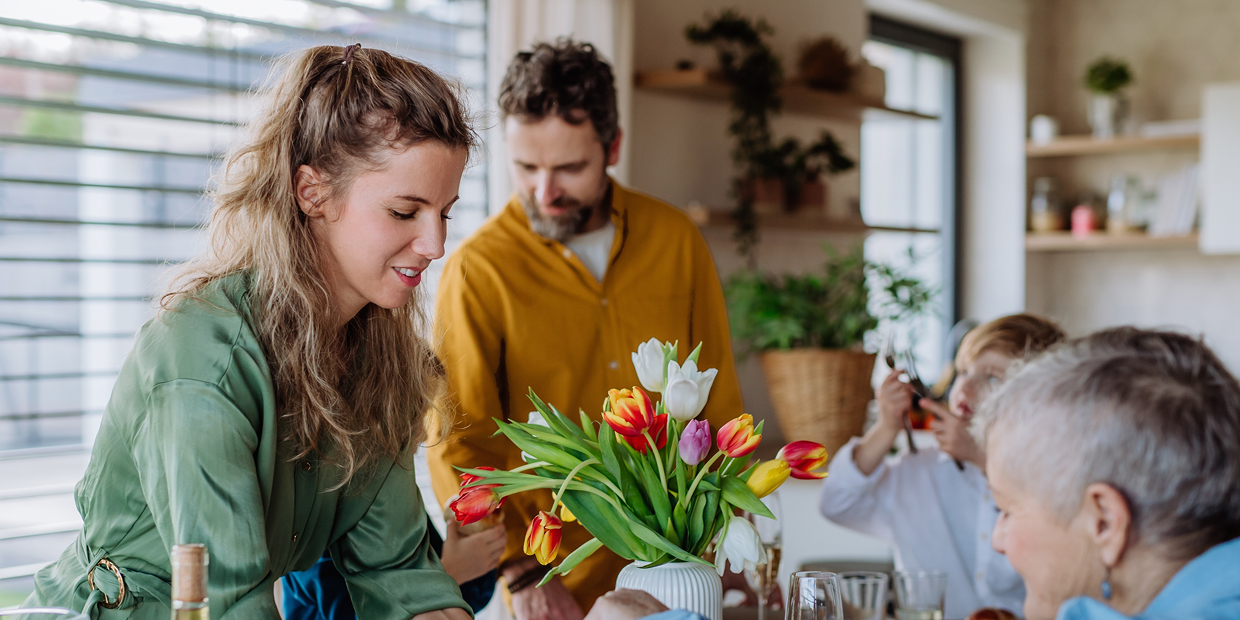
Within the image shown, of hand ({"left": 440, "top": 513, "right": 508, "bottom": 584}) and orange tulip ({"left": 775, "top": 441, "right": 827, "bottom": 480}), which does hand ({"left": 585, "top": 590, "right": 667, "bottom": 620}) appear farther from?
hand ({"left": 440, "top": 513, "right": 508, "bottom": 584})

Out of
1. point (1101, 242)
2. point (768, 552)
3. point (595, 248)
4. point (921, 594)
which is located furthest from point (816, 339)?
point (1101, 242)

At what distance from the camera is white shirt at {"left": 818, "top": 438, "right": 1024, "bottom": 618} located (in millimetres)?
1957

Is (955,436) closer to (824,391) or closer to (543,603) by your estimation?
(543,603)

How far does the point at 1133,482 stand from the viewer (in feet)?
2.73

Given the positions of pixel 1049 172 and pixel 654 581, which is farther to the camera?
pixel 1049 172

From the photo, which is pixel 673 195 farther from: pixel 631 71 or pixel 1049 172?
pixel 1049 172

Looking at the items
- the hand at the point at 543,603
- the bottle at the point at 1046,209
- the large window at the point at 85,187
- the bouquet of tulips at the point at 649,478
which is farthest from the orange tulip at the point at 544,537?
the bottle at the point at 1046,209

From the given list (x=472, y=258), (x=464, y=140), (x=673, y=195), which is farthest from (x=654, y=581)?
(x=673, y=195)

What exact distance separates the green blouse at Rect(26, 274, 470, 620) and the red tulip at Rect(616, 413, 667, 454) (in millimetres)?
363

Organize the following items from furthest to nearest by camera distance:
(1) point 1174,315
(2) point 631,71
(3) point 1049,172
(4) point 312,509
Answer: (3) point 1049,172
(1) point 1174,315
(2) point 631,71
(4) point 312,509

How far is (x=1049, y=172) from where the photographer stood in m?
4.95

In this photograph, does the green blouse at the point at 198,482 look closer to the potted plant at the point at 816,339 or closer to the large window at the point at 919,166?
the potted plant at the point at 816,339

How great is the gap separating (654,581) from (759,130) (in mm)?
2349

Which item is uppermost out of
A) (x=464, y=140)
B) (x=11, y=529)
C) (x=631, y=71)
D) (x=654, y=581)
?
(x=631, y=71)
